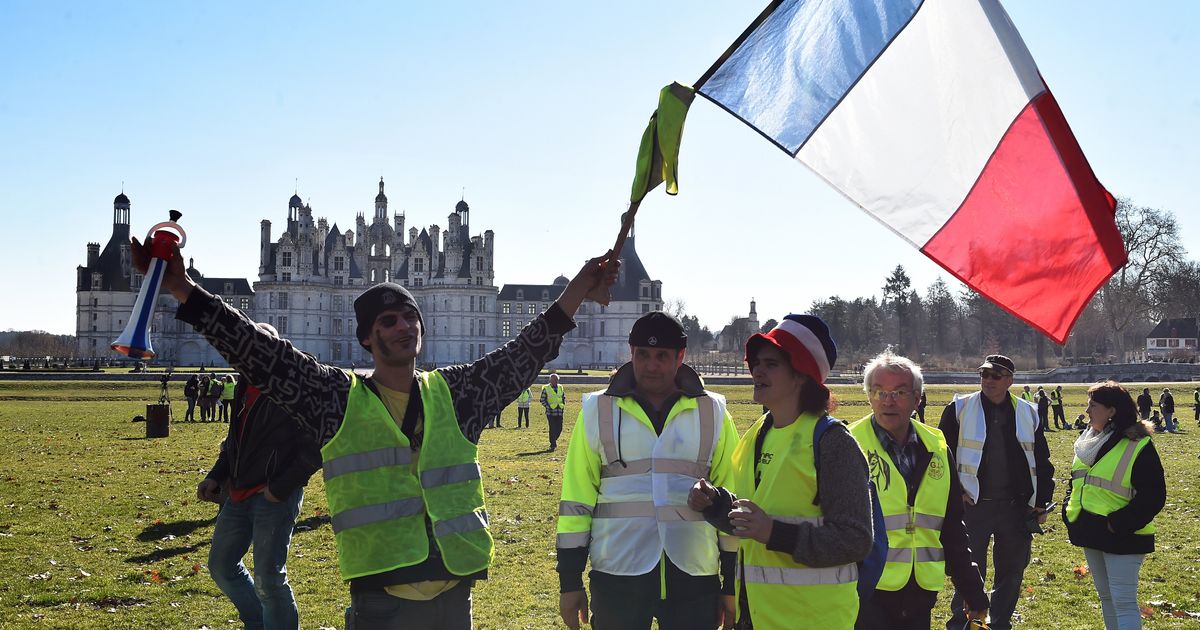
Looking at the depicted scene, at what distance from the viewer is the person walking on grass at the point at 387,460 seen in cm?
328

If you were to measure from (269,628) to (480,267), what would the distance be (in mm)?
103885

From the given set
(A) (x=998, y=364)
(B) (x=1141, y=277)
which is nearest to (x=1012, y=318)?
(B) (x=1141, y=277)

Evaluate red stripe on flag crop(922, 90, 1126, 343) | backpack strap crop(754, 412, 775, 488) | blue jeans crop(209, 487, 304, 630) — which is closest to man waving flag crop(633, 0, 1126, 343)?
red stripe on flag crop(922, 90, 1126, 343)

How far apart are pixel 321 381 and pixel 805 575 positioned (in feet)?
6.40

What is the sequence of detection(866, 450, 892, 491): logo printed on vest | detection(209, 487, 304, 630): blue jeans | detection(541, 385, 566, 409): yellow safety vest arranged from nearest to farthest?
detection(866, 450, 892, 491): logo printed on vest → detection(209, 487, 304, 630): blue jeans → detection(541, 385, 566, 409): yellow safety vest

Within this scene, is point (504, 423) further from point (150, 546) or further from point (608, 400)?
point (608, 400)

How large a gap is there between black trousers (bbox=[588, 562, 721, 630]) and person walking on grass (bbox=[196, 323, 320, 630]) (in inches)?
78.1

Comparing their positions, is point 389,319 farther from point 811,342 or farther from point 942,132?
point 942,132

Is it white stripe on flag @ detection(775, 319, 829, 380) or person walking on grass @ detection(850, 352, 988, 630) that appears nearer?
white stripe on flag @ detection(775, 319, 829, 380)

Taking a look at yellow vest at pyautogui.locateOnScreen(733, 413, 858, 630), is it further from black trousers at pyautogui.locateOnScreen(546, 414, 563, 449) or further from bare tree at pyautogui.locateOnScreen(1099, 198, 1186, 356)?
bare tree at pyautogui.locateOnScreen(1099, 198, 1186, 356)

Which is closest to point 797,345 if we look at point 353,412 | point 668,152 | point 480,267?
point 668,152

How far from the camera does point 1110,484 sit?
573 cm

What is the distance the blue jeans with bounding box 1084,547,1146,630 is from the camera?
5.47 meters

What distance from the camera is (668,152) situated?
154 inches
